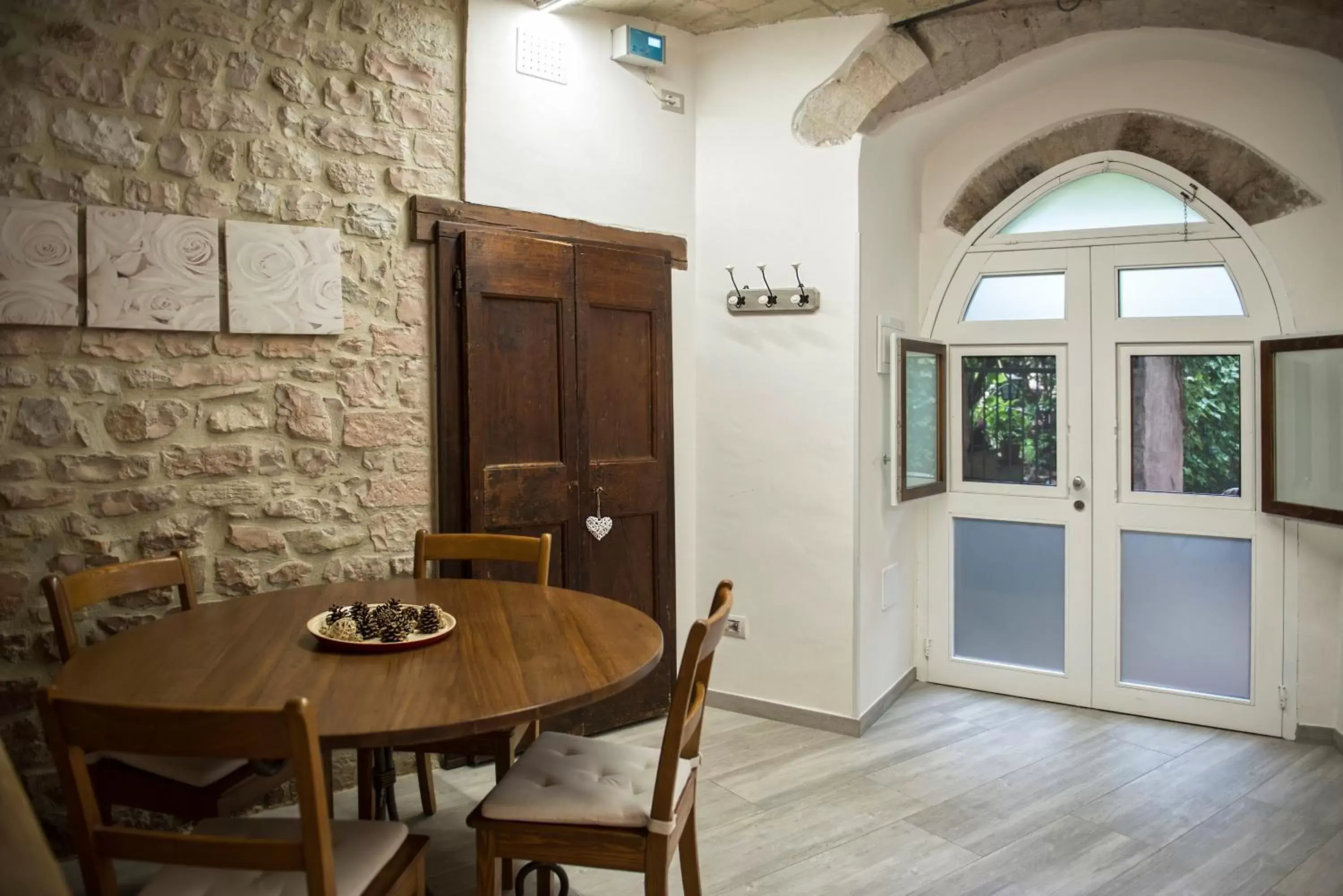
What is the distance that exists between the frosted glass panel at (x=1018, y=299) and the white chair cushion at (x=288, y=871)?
3501mm

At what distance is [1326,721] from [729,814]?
8.17 feet

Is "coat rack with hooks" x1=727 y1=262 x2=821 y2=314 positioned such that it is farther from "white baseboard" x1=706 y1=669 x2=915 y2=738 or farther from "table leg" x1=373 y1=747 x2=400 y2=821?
"table leg" x1=373 y1=747 x2=400 y2=821

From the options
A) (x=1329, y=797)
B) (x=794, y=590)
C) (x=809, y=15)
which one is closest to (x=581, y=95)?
(x=809, y=15)

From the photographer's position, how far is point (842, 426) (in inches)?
150

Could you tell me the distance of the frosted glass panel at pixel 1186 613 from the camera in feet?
12.5

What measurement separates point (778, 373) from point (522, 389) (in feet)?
3.73

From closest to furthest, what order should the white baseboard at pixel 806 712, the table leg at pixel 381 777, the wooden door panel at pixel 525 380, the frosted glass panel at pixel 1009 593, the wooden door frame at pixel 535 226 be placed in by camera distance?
the table leg at pixel 381 777 < the wooden door frame at pixel 535 226 < the wooden door panel at pixel 525 380 < the white baseboard at pixel 806 712 < the frosted glass panel at pixel 1009 593

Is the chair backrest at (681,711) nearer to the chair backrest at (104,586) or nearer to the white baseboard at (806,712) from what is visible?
the chair backrest at (104,586)

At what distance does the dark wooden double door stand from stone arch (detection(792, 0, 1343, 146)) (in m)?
0.96

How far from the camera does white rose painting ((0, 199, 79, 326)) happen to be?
8.42ft

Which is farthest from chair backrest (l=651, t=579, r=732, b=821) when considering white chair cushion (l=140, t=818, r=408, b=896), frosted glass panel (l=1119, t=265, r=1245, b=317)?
frosted glass panel (l=1119, t=265, r=1245, b=317)

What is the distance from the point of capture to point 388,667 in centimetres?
190

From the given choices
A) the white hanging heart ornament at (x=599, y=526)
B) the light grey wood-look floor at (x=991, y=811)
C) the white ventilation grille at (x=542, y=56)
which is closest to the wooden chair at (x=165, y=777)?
the light grey wood-look floor at (x=991, y=811)

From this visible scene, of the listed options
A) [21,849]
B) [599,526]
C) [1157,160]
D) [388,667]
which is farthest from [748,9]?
[21,849]
